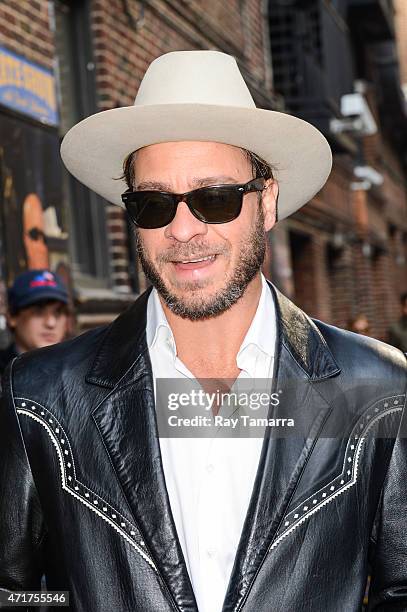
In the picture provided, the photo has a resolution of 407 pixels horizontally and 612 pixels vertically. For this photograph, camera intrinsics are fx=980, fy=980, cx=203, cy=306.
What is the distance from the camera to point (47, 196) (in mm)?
6969

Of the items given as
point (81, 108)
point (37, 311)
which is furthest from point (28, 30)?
point (37, 311)

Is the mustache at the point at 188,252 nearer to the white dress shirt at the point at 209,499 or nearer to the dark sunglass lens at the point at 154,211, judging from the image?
the dark sunglass lens at the point at 154,211

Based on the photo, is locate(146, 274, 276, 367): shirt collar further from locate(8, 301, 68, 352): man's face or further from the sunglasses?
locate(8, 301, 68, 352): man's face

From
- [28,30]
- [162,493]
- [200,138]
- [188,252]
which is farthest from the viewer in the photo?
[28,30]

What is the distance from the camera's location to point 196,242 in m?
2.39

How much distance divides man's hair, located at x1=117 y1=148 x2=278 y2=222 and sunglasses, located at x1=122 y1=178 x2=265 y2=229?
0.20 m

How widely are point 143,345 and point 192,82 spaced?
0.72 meters

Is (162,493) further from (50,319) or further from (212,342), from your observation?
(50,319)

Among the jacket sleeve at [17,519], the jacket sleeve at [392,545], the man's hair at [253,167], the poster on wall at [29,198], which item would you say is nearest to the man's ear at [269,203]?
the man's hair at [253,167]

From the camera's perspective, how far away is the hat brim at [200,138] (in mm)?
2445

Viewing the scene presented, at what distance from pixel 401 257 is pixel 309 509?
2935 centimetres

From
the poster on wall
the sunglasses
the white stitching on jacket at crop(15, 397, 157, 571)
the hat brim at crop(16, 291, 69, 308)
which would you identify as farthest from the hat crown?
the poster on wall

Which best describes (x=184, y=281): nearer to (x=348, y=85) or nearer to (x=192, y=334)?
(x=192, y=334)

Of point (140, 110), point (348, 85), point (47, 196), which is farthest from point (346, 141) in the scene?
point (140, 110)
